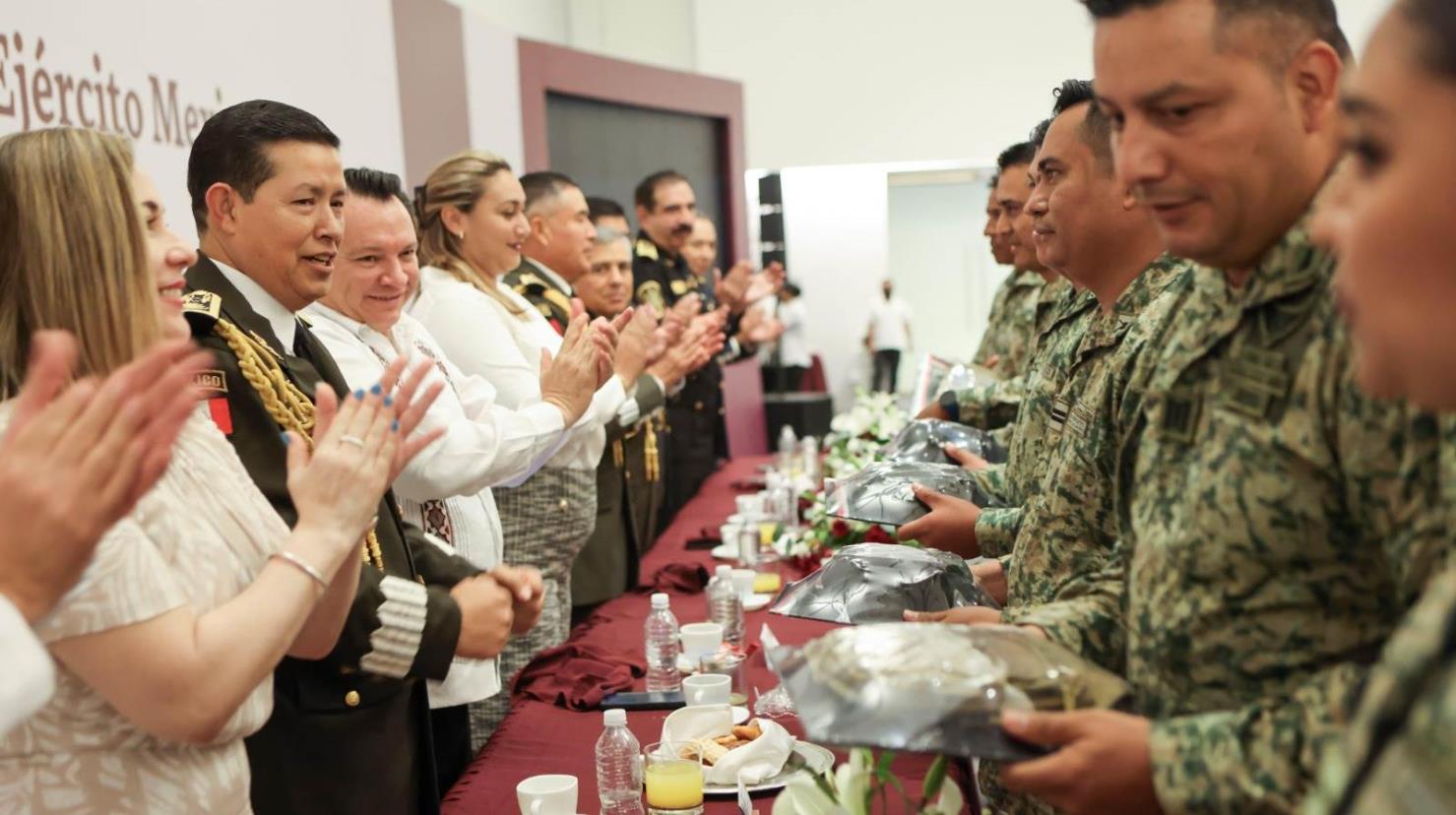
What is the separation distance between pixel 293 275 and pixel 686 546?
7.16 ft

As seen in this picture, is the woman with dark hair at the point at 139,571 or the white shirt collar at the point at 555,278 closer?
the woman with dark hair at the point at 139,571

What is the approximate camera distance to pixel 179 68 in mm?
3082

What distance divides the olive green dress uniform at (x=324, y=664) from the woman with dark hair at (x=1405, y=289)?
4.36ft

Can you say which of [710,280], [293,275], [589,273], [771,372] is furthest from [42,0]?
[771,372]

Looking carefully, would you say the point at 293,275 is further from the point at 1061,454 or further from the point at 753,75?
the point at 753,75

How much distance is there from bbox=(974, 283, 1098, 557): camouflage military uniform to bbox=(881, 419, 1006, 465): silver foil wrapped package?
0.55 m

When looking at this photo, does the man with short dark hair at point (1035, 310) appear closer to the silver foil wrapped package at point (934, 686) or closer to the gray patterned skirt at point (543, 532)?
the gray patterned skirt at point (543, 532)

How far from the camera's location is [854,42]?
9078 mm

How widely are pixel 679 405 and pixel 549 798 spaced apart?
385 cm

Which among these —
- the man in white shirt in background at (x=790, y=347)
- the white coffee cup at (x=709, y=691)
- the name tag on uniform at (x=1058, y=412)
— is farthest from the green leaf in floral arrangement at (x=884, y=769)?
the man in white shirt in background at (x=790, y=347)

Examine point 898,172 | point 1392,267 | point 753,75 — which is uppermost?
point 753,75

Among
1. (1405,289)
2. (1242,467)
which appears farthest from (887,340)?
(1405,289)

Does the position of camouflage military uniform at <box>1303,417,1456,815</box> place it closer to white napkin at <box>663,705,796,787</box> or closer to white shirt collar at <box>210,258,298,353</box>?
white napkin at <box>663,705,796,787</box>

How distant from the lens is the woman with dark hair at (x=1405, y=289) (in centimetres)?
65
